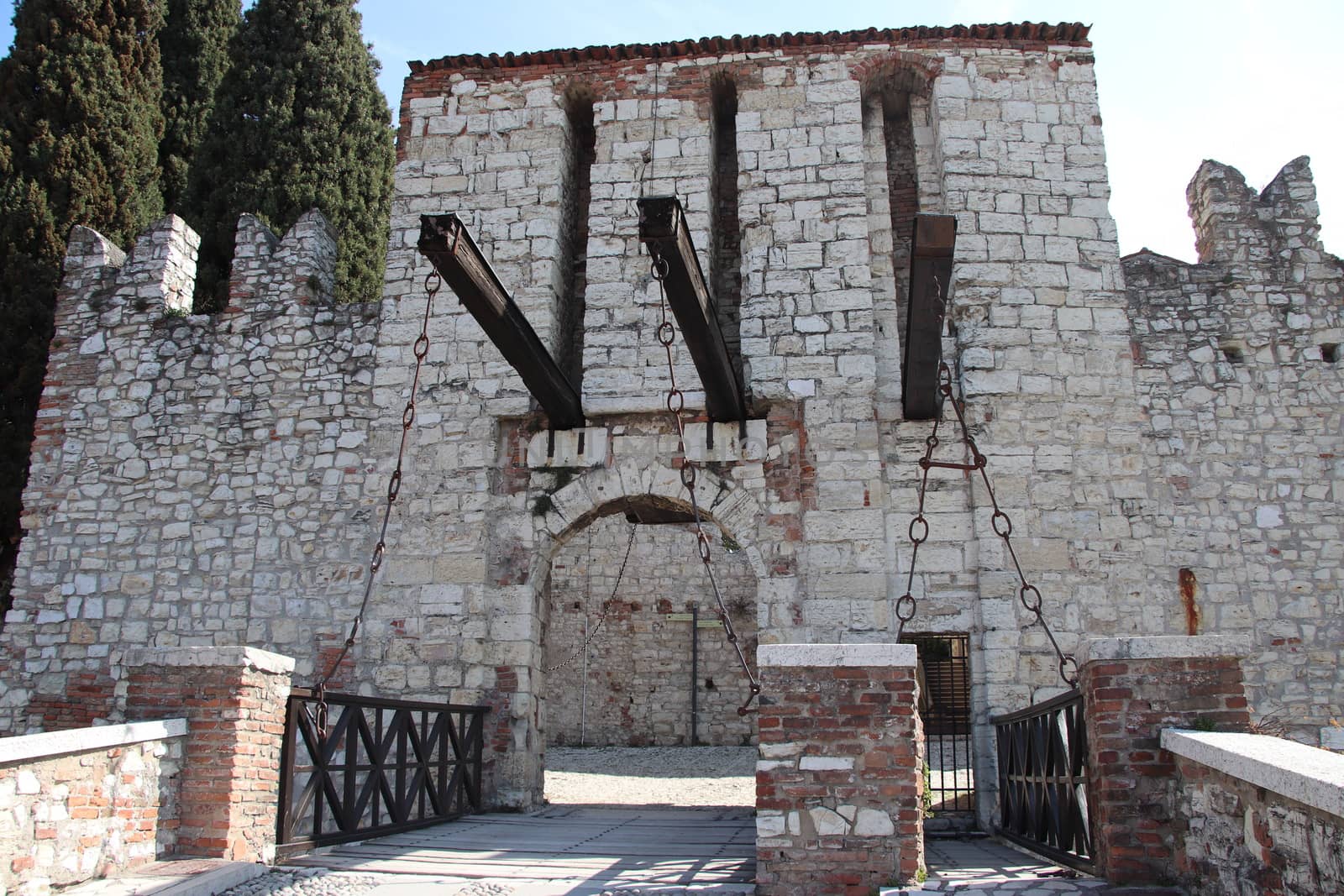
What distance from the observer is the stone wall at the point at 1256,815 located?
9.14 feet

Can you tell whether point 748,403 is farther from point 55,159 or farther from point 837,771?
point 55,159

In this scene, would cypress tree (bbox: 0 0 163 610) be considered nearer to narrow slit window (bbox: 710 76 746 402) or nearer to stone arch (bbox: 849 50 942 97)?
narrow slit window (bbox: 710 76 746 402)

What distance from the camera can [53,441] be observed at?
8.62 metres

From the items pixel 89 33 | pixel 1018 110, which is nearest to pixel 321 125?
pixel 89 33

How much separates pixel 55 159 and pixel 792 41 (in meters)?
7.96

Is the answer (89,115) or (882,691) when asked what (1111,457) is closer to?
(882,691)

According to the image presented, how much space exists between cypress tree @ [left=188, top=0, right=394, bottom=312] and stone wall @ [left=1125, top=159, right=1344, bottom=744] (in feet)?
29.9

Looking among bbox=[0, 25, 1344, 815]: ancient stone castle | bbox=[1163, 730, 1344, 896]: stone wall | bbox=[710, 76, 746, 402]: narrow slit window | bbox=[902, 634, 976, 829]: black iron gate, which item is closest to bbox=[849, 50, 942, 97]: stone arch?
bbox=[0, 25, 1344, 815]: ancient stone castle

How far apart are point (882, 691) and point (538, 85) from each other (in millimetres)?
6353

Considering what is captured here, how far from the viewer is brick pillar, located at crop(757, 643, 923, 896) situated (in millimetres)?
4070

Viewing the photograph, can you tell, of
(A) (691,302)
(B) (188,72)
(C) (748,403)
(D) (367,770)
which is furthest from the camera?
(B) (188,72)

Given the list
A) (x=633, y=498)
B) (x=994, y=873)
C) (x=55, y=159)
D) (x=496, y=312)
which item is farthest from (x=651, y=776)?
(x=55, y=159)

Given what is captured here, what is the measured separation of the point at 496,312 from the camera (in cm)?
627

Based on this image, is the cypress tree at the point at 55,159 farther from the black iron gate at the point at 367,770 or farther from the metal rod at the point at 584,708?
the metal rod at the point at 584,708
